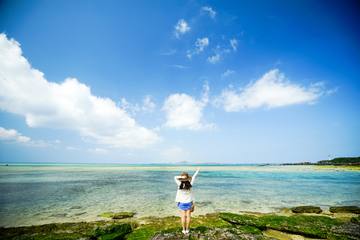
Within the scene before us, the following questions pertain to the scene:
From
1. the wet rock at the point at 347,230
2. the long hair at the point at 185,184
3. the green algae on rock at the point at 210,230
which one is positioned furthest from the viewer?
the wet rock at the point at 347,230

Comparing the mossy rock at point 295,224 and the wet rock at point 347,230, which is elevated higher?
the wet rock at point 347,230

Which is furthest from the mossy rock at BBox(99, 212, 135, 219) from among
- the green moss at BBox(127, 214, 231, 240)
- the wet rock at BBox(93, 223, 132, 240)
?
the wet rock at BBox(93, 223, 132, 240)

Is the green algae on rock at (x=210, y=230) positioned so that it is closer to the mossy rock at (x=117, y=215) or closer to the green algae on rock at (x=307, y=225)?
the green algae on rock at (x=307, y=225)

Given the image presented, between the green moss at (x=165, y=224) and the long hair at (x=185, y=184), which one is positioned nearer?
the long hair at (x=185, y=184)

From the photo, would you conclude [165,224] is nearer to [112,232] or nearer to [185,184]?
[112,232]

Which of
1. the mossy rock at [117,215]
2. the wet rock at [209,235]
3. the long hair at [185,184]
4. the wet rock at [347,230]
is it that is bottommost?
the mossy rock at [117,215]

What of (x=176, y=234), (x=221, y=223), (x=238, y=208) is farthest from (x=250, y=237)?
(x=238, y=208)

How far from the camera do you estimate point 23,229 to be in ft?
35.3

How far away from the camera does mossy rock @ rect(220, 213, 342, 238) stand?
1024 cm

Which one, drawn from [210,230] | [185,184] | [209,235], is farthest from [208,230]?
[185,184]

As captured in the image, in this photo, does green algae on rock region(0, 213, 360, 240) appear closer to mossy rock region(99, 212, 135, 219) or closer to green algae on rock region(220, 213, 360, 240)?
green algae on rock region(220, 213, 360, 240)

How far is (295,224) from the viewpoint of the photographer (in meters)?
11.2

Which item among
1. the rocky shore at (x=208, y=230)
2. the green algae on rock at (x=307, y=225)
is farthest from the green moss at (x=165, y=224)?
the green algae on rock at (x=307, y=225)

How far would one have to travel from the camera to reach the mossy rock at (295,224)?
10.2m
